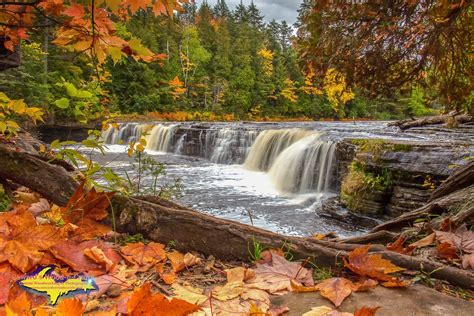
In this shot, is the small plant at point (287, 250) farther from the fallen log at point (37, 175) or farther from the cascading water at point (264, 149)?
the cascading water at point (264, 149)

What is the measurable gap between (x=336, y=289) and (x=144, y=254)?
0.89 meters

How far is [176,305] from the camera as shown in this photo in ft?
3.57

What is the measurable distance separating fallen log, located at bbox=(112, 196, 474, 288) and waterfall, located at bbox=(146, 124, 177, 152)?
1665 centimetres

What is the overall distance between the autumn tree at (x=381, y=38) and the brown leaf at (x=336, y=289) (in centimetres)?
232

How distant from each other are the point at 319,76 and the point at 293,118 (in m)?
39.1

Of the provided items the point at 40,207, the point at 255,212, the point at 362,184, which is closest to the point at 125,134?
the point at 255,212

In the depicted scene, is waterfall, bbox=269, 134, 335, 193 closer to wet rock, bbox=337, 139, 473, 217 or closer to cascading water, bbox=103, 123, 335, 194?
cascading water, bbox=103, 123, 335, 194

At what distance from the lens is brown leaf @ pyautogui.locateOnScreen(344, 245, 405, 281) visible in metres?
1.56

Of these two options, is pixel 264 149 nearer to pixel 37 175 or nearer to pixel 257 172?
pixel 257 172

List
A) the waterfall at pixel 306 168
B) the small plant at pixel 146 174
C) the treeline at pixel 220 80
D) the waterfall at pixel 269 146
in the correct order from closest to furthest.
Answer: the small plant at pixel 146 174 → the waterfall at pixel 306 168 → the waterfall at pixel 269 146 → the treeline at pixel 220 80

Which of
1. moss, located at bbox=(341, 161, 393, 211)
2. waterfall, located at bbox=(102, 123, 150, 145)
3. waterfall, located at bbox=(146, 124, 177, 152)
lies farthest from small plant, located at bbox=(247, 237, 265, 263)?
waterfall, located at bbox=(102, 123, 150, 145)

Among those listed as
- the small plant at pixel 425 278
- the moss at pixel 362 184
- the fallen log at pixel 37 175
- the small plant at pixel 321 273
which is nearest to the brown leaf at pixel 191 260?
the small plant at pixel 321 273

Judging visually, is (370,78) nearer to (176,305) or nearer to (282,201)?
(176,305)

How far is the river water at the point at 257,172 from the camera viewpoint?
7.38 metres
